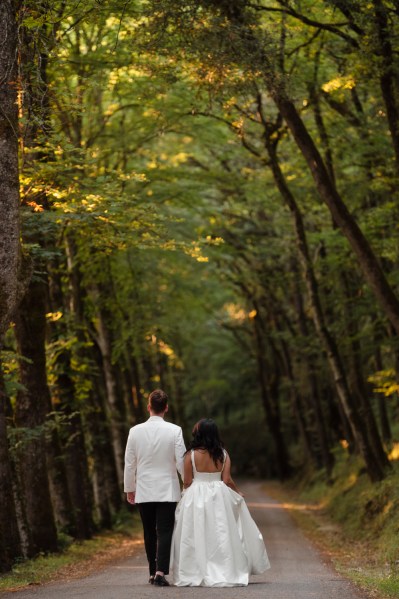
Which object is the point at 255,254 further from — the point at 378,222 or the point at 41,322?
the point at 41,322

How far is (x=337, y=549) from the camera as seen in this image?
54.7ft

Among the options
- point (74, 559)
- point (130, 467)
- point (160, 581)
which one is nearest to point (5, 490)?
point (74, 559)

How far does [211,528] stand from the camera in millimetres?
10008

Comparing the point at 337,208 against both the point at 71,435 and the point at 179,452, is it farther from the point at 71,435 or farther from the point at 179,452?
the point at 179,452

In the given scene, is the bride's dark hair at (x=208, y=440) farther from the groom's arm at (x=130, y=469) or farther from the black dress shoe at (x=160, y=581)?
the black dress shoe at (x=160, y=581)

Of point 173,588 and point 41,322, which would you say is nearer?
point 173,588

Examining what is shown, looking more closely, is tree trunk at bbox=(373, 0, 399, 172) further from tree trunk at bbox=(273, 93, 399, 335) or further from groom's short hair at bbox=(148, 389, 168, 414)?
groom's short hair at bbox=(148, 389, 168, 414)

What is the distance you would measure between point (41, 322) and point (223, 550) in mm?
7014

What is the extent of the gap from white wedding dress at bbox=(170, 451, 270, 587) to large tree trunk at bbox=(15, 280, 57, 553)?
17.0 ft

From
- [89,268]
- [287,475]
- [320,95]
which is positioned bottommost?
[287,475]

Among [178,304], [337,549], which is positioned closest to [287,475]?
[178,304]

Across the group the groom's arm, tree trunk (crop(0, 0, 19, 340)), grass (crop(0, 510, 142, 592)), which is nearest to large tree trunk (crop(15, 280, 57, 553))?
grass (crop(0, 510, 142, 592))

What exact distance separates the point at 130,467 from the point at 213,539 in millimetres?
1274

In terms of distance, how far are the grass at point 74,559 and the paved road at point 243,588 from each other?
45 cm
